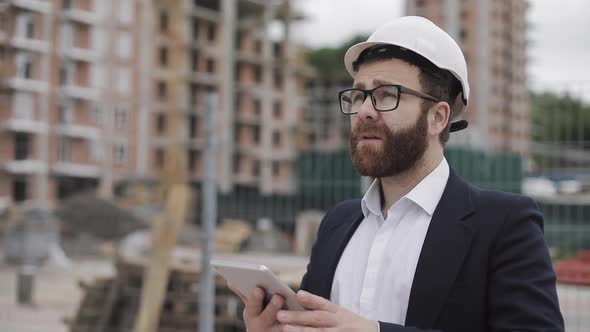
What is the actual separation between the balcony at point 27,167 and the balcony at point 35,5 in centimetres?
792

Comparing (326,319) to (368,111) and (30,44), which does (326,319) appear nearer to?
(368,111)

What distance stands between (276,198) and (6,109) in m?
36.9

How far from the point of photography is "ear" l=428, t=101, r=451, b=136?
173 cm

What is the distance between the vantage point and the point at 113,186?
148 feet

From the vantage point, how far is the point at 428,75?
5.64ft

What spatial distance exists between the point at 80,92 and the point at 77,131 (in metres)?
2.30

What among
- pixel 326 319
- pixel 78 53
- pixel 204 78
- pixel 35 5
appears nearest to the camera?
pixel 326 319

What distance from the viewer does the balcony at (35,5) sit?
126ft

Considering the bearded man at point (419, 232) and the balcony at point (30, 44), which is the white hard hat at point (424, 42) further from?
the balcony at point (30, 44)

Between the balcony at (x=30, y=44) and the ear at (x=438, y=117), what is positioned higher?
the balcony at (x=30, y=44)

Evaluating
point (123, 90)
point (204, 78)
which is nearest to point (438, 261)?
point (123, 90)

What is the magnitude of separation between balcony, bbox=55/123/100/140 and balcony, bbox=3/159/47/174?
2.26 metres

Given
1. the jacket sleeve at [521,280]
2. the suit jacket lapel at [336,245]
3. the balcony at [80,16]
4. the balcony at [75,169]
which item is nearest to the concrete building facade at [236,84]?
the balcony at [75,169]

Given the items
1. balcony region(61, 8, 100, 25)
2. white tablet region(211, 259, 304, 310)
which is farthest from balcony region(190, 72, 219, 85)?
white tablet region(211, 259, 304, 310)
